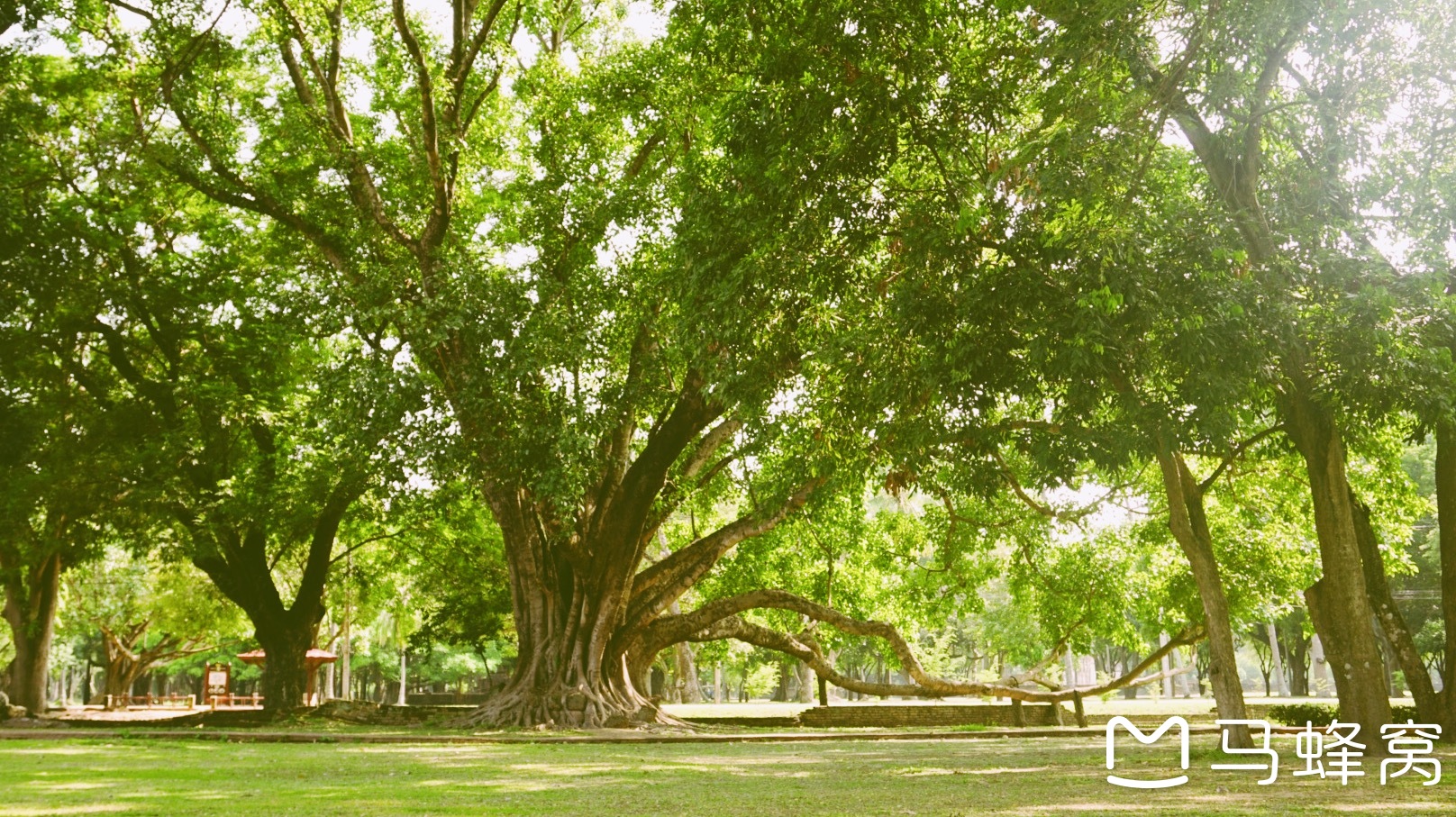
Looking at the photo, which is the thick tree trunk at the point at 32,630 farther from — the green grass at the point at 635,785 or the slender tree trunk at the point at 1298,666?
the slender tree trunk at the point at 1298,666

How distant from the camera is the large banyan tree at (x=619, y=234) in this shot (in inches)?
412

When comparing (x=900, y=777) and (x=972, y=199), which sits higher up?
(x=972, y=199)

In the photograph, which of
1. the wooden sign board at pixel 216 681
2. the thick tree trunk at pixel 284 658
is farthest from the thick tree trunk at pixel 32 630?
the wooden sign board at pixel 216 681

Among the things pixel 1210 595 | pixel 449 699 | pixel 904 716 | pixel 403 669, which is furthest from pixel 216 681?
pixel 1210 595

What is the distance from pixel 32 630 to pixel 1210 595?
2675cm

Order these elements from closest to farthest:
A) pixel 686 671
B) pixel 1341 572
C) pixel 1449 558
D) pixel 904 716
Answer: pixel 1341 572
pixel 1449 558
pixel 904 716
pixel 686 671

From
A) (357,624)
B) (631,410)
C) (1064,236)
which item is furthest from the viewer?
(357,624)

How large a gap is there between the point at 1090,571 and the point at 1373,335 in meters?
12.1

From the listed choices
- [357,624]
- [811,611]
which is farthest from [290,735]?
[357,624]

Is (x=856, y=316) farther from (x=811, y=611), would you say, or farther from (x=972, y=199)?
(x=811, y=611)

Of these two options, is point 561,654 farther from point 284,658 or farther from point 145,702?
point 145,702

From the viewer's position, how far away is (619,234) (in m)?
17.5

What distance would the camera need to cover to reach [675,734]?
16797 millimetres

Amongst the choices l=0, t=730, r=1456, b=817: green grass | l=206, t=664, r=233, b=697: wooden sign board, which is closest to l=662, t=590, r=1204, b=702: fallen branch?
l=0, t=730, r=1456, b=817: green grass
